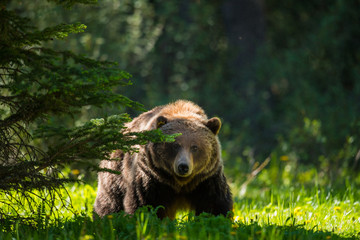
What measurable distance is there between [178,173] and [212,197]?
0.54 metres

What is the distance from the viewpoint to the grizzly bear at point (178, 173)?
4.84 m

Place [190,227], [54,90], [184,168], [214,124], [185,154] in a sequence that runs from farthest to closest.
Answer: [214,124] → [185,154] → [184,168] → [190,227] → [54,90]

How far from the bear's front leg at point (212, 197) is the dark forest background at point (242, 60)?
6.38m

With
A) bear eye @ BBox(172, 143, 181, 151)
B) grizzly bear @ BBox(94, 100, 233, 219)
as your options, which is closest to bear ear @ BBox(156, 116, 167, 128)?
grizzly bear @ BBox(94, 100, 233, 219)

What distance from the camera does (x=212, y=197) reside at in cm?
496

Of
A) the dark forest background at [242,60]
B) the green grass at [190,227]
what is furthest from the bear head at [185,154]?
the dark forest background at [242,60]

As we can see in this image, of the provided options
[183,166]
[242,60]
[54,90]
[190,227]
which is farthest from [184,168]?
[242,60]

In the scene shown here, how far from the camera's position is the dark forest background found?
12352mm

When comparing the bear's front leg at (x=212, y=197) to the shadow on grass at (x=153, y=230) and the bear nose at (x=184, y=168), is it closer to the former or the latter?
the bear nose at (x=184, y=168)

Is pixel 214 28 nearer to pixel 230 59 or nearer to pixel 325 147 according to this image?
pixel 230 59

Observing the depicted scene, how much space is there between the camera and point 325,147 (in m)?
10.6

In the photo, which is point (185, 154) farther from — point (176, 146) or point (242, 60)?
point (242, 60)

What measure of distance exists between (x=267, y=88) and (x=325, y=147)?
5.44 metres

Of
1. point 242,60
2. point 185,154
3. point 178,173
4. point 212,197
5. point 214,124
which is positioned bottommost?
point 212,197
